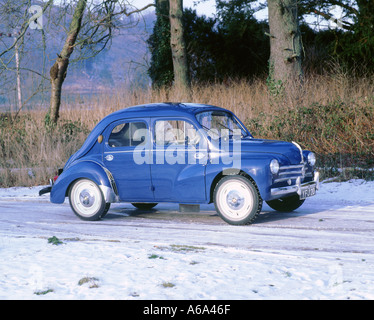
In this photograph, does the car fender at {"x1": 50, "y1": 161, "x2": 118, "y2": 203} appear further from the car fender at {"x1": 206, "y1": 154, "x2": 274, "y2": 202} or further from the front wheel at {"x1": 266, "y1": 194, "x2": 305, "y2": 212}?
the front wheel at {"x1": 266, "y1": 194, "x2": 305, "y2": 212}

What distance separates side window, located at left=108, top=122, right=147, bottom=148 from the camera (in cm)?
952

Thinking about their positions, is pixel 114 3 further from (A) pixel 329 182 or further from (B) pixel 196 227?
(B) pixel 196 227

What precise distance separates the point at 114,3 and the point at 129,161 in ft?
40.2

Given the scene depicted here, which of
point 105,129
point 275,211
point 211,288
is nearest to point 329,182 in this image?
point 275,211

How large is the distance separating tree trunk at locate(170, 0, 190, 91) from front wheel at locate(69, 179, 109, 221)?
14425mm

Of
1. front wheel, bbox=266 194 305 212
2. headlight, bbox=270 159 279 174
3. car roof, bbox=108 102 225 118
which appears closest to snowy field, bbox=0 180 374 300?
front wheel, bbox=266 194 305 212

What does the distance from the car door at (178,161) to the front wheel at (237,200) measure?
0.29m

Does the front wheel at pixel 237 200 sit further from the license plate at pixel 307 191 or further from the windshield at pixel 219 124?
the windshield at pixel 219 124

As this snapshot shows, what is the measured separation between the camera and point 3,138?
688 inches

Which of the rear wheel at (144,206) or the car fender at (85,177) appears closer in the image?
the car fender at (85,177)

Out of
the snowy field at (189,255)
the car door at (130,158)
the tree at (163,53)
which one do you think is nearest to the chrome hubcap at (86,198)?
the snowy field at (189,255)

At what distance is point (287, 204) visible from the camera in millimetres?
10047

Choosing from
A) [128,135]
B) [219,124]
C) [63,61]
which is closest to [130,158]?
[128,135]

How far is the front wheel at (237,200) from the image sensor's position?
28.2 feet
